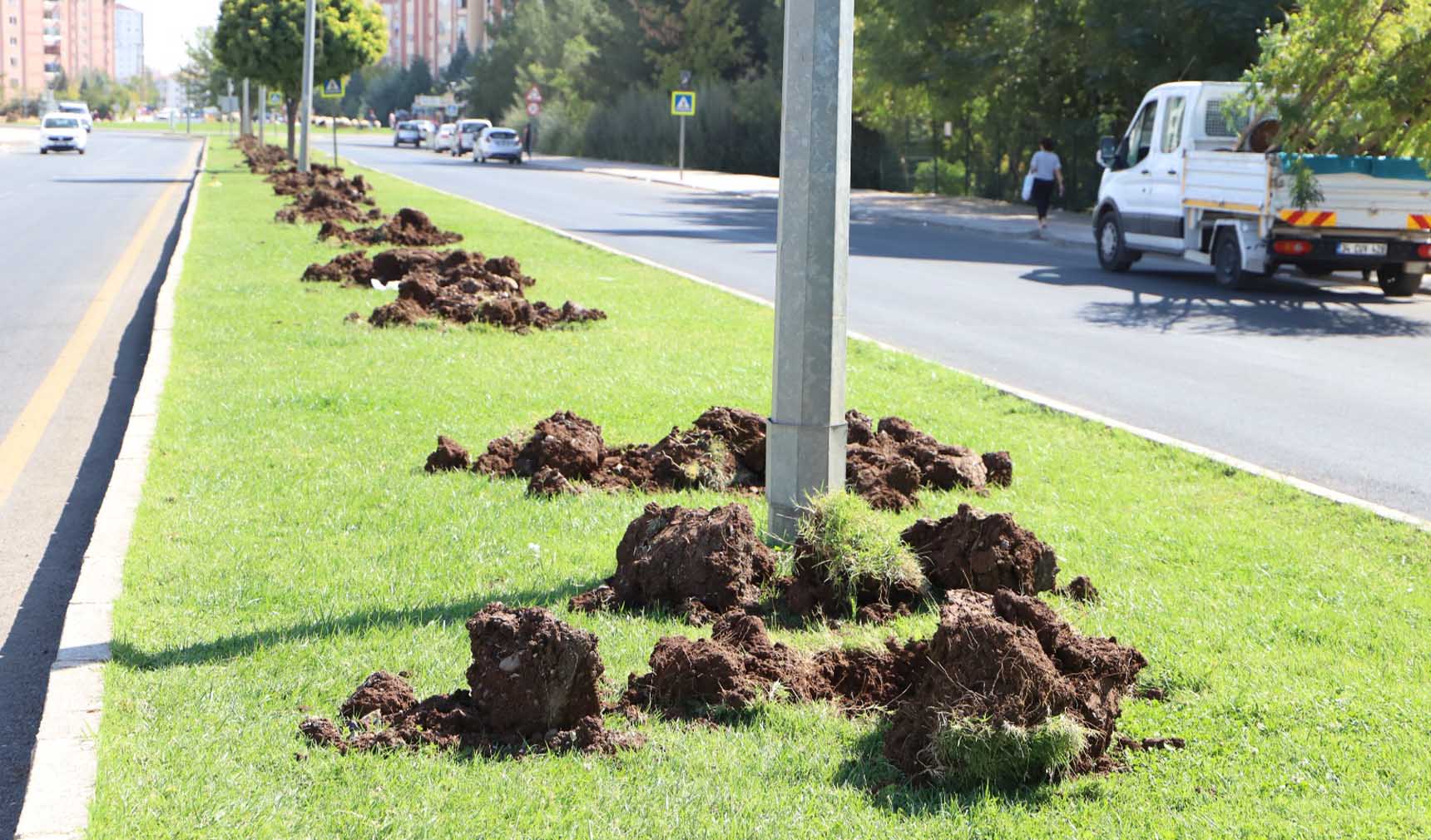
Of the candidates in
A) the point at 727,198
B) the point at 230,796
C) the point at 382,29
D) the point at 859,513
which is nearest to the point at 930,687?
the point at 859,513

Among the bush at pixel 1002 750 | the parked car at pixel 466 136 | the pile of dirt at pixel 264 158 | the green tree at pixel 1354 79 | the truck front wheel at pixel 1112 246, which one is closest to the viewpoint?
the bush at pixel 1002 750

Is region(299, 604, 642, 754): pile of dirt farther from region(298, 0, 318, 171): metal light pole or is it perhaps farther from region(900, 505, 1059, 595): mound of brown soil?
region(298, 0, 318, 171): metal light pole

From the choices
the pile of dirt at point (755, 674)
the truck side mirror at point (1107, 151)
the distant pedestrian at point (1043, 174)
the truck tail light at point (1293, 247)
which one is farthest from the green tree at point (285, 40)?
the pile of dirt at point (755, 674)

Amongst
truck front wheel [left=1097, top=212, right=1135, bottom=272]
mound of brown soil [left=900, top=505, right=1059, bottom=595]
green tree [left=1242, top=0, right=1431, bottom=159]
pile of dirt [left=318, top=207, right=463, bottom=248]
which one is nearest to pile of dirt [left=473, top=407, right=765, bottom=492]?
mound of brown soil [left=900, top=505, right=1059, bottom=595]

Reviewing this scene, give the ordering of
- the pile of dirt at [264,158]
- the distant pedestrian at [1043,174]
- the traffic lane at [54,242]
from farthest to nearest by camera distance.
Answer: the pile of dirt at [264,158] < the distant pedestrian at [1043,174] < the traffic lane at [54,242]

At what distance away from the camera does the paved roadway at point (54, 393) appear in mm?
5082

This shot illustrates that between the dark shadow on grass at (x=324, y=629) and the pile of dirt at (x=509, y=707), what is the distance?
725mm

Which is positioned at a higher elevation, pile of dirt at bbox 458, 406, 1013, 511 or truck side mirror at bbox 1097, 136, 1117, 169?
truck side mirror at bbox 1097, 136, 1117, 169

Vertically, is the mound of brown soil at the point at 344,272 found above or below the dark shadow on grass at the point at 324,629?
above

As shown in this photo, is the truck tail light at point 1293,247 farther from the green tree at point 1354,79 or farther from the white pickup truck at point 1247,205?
the green tree at point 1354,79

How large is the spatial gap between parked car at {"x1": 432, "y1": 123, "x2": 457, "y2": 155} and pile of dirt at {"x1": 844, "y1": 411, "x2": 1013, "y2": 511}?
2846 inches

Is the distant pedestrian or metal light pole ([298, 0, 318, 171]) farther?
metal light pole ([298, 0, 318, 171])

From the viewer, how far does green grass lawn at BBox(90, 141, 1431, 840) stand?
12.1ft

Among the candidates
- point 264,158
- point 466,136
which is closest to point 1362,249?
point 264,158
